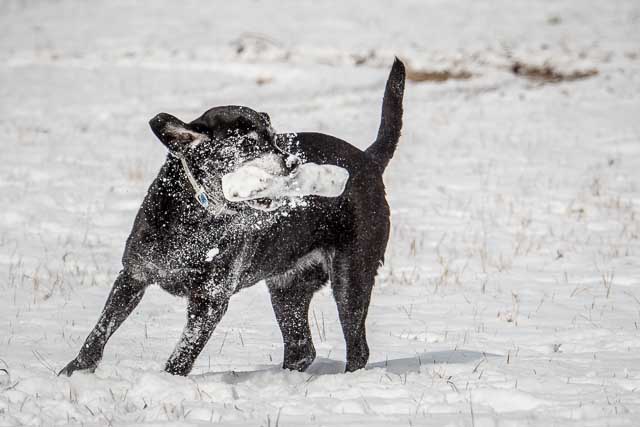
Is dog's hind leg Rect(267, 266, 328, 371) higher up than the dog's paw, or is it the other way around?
the dog's paw

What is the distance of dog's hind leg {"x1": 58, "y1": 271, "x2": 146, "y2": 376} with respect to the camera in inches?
154

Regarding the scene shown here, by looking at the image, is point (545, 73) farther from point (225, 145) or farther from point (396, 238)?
point (225, 145)

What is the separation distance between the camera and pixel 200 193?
3.85 metres

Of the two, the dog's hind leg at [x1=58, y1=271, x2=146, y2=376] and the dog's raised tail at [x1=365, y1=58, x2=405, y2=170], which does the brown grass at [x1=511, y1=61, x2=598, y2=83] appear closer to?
the dog's raised tail at [x1=365, y1=58, x2=405, y2=170]

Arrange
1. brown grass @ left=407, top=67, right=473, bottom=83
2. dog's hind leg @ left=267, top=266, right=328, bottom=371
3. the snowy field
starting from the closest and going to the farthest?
the snowy field, dog's hind leg @ left=267, top=266, right=328, bottom=371, brown grass @ left=407, top=67, right=473, bottom=83

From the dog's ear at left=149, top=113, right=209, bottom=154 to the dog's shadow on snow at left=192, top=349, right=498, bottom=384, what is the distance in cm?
116

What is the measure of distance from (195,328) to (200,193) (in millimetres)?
655

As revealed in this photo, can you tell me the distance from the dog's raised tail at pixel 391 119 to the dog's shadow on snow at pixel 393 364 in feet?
3.85

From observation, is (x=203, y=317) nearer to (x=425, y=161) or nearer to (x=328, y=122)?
(x=425, y=161)

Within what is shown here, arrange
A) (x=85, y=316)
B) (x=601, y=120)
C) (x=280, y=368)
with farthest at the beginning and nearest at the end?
1. (x=601, y=120)
2. (x=85, y=316)
3. (x=280, y=368)

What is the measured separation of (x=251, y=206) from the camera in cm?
388

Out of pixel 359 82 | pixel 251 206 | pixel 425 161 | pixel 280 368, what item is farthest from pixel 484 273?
pixel 359 82

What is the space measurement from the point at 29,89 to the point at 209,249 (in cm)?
1516

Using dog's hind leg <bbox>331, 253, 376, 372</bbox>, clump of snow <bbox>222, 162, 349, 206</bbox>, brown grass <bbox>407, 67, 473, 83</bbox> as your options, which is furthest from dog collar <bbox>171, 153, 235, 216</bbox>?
brown grass <bbox>407, 67, 473, 83</bbox>
